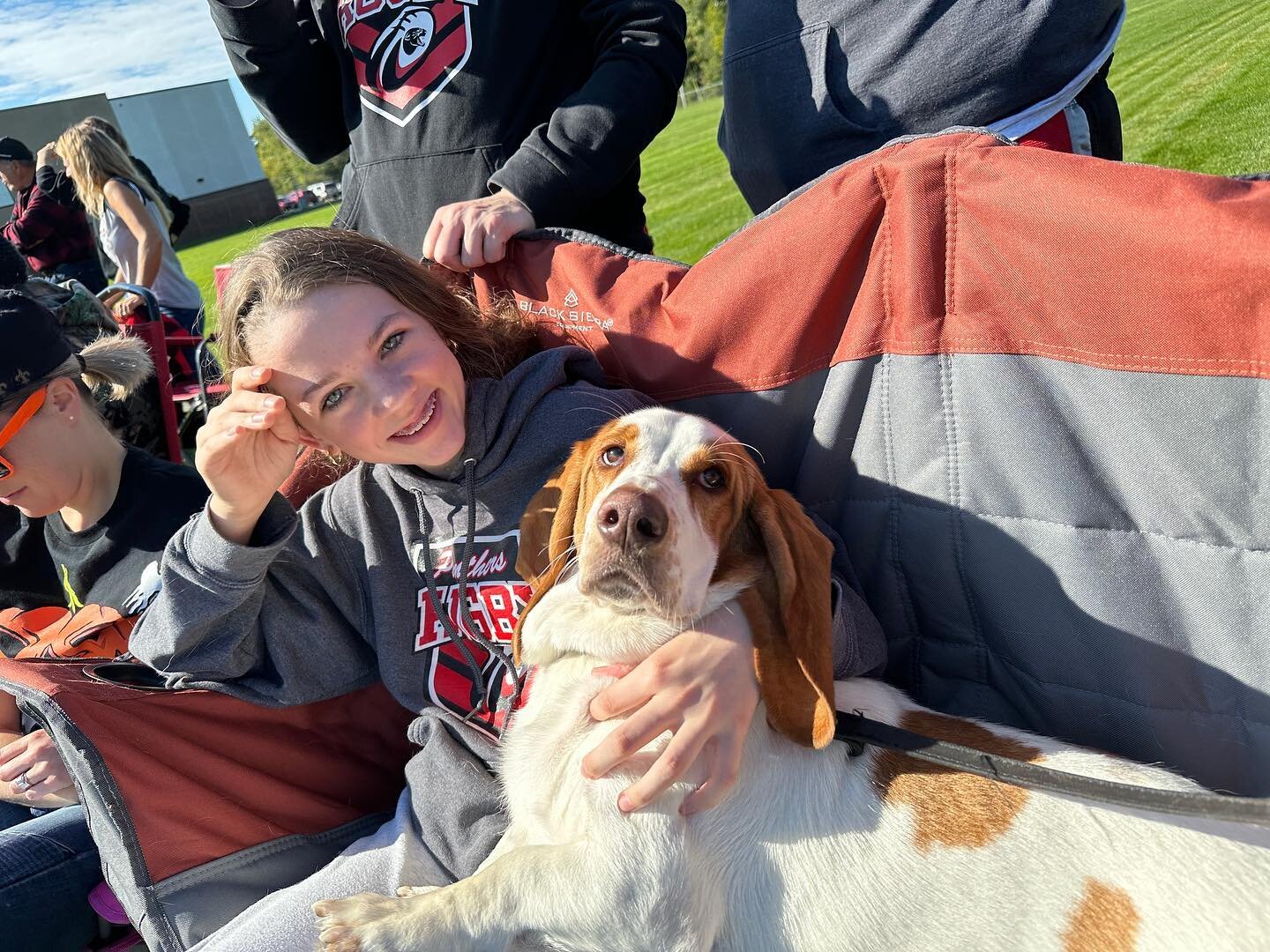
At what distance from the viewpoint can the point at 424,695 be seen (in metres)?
2.42

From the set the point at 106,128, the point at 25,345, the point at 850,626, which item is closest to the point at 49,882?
the point at 25,345

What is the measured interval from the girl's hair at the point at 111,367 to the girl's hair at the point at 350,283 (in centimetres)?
90

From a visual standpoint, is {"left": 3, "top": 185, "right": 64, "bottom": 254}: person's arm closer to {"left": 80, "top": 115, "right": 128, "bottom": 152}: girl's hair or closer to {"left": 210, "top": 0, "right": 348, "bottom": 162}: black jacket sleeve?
{"left": 80, "top": 115, "right": 128, "bottom": 152}: girl's hair

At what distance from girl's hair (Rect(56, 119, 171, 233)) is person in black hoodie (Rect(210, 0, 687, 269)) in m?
4.30

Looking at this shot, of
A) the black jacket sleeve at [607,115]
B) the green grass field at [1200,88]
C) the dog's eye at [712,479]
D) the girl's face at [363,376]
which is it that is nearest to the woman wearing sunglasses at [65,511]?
the girl's face at [363,376]

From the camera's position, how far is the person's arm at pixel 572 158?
2578 millimetres

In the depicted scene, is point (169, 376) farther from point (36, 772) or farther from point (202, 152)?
point (202, 152)

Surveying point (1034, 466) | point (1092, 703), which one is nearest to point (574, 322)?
point (1034, 466)

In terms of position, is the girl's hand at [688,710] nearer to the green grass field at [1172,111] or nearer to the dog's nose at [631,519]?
the dog's nose at [631,519]

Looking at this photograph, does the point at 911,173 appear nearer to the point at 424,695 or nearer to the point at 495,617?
the point at 495,617

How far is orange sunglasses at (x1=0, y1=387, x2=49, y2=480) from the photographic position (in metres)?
2.78

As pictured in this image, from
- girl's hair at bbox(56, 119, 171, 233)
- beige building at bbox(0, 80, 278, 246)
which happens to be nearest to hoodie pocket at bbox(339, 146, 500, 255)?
girl's hair at bbox(56, 119, 171, 233)

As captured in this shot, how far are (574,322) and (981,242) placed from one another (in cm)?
111

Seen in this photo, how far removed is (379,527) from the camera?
2.48 m
